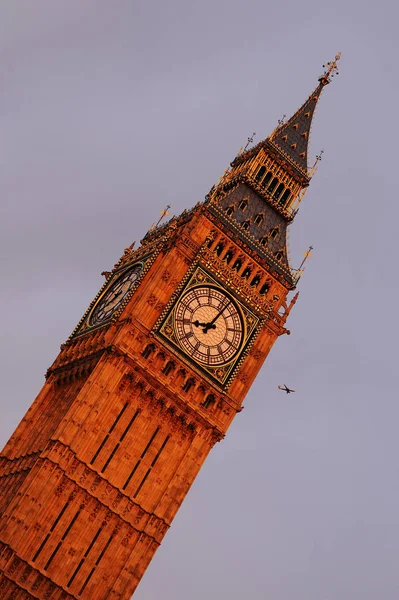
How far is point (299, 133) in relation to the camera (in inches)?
3322

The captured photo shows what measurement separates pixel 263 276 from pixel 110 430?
14.5m

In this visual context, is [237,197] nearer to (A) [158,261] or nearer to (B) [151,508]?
(A) [158,261]

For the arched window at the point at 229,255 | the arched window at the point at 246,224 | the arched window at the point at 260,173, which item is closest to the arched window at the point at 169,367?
the arched window at the point at 229,255

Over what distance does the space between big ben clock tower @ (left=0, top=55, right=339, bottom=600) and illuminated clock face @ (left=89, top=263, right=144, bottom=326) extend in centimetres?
14

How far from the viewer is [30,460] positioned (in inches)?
2699

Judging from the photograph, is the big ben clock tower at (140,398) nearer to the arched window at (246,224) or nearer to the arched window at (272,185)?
the arched window at (246,224)

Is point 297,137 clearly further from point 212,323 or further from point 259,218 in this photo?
point 212,323

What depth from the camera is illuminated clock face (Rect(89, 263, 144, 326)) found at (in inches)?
2891


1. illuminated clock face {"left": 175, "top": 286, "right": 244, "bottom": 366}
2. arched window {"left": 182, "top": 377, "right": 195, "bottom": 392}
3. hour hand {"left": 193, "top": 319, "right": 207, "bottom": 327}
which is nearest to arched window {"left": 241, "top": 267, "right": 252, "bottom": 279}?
illuminated clock face {"left": 175, "top": 286, "right": 244, "bottom": 366}

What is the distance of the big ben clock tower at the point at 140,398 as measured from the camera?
2586 inches

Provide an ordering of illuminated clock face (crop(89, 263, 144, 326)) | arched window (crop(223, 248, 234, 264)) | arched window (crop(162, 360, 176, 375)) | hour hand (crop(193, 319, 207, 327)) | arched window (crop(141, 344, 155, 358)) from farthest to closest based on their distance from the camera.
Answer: arched window (crop(223, 248, 234, 264))
illuminated clock face (crop(89, 263, 144, 326))
hour hand (crop(193, 319, 207, 327))
arched window (crop(162, 360, 176, 375))
arched window (crop(141, 344, 155, 358))

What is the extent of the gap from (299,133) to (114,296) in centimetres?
1873

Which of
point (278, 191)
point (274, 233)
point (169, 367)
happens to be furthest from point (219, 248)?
point (169, 367)

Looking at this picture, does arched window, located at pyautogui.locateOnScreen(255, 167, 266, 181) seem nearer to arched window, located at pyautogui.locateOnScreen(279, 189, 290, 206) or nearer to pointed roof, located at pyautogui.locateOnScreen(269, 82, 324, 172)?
arched window, located at pyautogui.locateOnScreen(279, 189, 290, 206)
